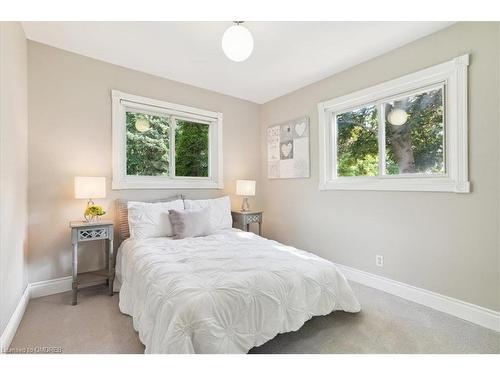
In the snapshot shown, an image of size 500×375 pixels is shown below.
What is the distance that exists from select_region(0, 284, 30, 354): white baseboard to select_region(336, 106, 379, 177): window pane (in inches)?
135

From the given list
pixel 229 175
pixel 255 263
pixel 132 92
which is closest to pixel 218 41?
pixel 132 92

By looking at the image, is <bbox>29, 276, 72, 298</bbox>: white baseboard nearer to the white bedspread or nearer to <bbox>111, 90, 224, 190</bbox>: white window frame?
the white bedspread

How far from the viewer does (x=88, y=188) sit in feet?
8.01

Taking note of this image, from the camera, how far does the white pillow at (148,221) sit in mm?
2623

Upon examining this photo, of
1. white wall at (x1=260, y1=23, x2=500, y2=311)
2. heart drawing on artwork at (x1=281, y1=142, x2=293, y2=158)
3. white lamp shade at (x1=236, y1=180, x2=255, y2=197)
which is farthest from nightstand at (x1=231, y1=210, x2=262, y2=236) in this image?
heart drawing on artwork at (x1=281, y1=142, x2=293, y2=158)

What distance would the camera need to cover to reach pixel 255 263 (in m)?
1.83

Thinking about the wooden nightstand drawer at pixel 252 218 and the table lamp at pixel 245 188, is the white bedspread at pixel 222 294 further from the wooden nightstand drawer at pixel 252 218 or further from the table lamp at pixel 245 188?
the table lamp at pixel 245 188

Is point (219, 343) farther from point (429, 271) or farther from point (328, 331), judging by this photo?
point (429, 271)

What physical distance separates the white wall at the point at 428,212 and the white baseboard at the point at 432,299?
50 mm

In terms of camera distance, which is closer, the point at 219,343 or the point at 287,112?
the point at 219,343

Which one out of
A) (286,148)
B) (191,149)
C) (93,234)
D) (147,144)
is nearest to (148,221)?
(93,234)

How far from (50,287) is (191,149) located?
2279mm

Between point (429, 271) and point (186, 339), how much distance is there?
2.29 meters
